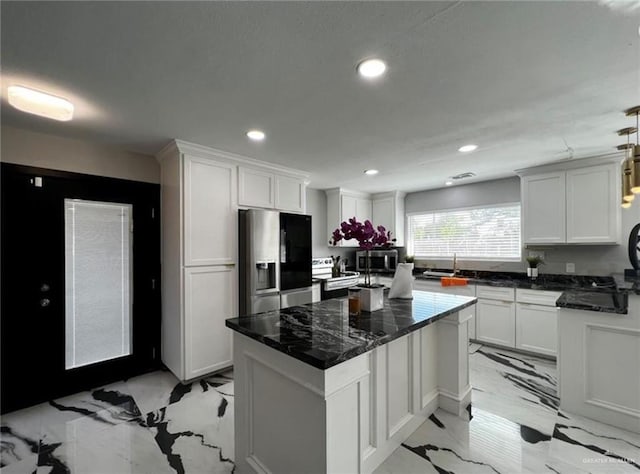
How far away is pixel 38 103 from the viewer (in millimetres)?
1836

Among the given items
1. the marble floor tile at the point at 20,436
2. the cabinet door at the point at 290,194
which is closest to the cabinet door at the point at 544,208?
the cabinet door at the point at 290,194

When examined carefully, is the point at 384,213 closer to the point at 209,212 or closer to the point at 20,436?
the point at 209,212

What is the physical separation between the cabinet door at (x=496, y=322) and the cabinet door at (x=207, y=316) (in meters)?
3.26

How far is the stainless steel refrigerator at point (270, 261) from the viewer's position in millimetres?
3111

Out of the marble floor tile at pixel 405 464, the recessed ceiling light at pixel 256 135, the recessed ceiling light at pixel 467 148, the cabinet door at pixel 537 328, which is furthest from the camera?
the cabinet door at pixel 537 328

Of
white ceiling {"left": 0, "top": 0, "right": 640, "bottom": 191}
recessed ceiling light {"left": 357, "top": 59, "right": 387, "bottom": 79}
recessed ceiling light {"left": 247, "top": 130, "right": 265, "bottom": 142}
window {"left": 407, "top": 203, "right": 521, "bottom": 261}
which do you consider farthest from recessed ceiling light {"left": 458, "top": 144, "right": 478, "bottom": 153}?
recessed ceiling light {"left": 247, "top": 130, "right": 265, "bottom": 142}

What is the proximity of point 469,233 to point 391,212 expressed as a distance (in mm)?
1337

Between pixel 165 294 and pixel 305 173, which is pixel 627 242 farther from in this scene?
pixel 165 294

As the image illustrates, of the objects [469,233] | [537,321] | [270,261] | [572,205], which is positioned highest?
[572,205]

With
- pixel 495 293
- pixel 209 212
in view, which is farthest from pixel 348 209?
pixel 209 212

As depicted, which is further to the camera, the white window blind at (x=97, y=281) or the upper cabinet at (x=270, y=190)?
the upper cabinet at (x=270, y=190)

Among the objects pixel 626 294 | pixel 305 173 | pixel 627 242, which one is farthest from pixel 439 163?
pixel 627 242

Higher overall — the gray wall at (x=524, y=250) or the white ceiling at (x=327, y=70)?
the white ceiling at (x=327, y=70)

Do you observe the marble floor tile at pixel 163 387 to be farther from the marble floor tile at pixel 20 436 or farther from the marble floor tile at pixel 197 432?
the marble floor tile at pixel 20 436
